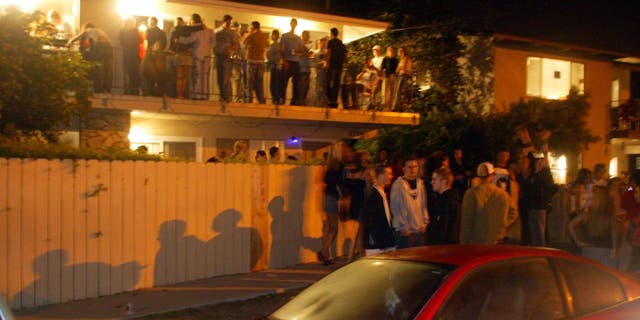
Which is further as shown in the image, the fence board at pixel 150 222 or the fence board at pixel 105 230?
the fence board at pixel 150 222

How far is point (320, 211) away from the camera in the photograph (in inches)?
493

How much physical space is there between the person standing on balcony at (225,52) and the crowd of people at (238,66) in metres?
0.02

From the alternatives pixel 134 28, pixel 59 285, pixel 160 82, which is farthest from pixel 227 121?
pixel 59 285

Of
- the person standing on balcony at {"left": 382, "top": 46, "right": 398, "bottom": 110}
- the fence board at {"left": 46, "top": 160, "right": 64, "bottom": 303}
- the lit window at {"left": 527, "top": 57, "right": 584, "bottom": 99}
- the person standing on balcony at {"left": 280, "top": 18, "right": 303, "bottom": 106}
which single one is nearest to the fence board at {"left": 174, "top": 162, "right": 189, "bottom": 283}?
the fence board at {"left": 46, "top": 160, "right": 64, "bottom": 303}

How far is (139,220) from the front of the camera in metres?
9.95

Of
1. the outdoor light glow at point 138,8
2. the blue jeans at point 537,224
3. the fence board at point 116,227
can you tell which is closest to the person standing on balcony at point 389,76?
the outdoor light glow at point 138,8

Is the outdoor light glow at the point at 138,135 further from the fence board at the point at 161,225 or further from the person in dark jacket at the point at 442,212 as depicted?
the person in dark jacket at the point at 442,212

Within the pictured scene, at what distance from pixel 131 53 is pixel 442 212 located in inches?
299

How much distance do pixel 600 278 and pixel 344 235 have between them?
797cm

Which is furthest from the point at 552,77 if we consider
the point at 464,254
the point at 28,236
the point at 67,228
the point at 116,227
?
the point at 464,254

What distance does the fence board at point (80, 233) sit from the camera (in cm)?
920

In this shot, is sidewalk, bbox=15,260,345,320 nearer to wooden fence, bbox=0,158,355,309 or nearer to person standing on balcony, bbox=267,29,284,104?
wooden fence, bbox=0,158,355,309

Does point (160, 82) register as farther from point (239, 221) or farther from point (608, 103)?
point (608, 103)

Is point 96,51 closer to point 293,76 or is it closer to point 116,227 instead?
point 293,76
